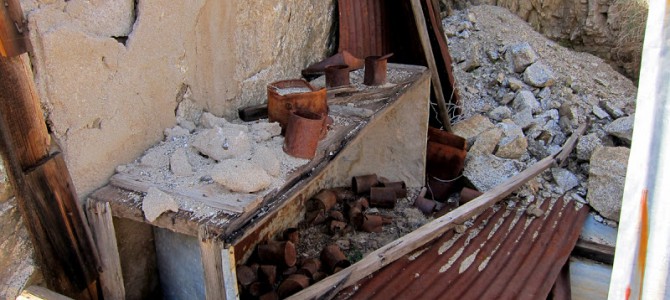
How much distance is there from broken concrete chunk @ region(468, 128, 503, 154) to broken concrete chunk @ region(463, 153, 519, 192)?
0.20 feet

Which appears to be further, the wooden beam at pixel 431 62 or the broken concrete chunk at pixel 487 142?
the broken concrete chunk at pixel 487 142

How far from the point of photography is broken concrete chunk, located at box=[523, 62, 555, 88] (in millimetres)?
5070

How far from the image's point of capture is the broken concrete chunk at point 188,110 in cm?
283

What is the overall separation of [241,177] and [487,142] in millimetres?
2751

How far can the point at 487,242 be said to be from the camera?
341 cm

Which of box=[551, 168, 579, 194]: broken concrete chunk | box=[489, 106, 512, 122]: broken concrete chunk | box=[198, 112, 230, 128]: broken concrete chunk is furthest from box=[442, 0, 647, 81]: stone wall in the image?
box=[198, 112, 230, 128]: broken concrete chunk

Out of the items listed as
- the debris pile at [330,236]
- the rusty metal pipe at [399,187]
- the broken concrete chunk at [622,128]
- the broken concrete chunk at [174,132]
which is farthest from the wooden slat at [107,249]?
the broken concrete chunk at [622,128]

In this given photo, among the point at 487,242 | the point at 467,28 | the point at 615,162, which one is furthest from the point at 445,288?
the point at 467,28

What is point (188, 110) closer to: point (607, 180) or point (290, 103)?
point (290, 103)

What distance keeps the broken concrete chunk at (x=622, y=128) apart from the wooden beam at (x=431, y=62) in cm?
123

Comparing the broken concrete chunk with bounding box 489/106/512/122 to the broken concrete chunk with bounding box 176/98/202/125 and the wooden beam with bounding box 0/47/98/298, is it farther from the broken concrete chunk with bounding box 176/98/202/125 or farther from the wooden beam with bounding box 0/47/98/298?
the wooden beam with bounding box 0/47/98/298

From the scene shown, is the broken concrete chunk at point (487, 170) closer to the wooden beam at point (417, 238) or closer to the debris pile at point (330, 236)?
the wooden beam at point (417, 238)

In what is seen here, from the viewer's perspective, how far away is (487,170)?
170 inches

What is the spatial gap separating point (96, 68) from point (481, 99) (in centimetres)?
364
